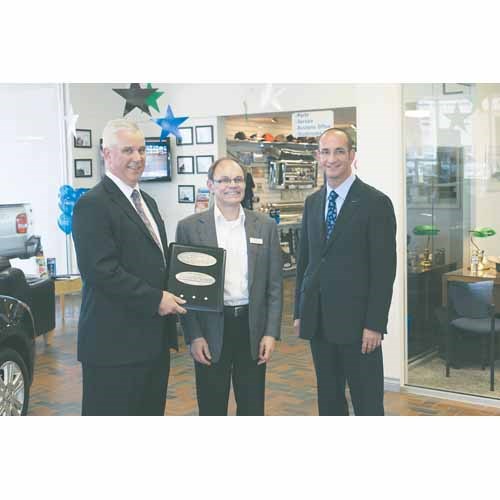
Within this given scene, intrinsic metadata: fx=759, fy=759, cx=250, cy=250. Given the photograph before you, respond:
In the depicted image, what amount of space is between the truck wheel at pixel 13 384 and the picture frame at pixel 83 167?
7.27 meters

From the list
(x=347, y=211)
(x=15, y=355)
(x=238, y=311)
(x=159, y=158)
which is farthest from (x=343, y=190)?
(x=159, y=158)

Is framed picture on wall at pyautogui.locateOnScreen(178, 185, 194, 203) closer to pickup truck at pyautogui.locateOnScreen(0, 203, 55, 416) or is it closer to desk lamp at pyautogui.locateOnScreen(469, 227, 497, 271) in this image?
pickup truck at pyautogui.locateOnScreen(0, 203, 55, 416)

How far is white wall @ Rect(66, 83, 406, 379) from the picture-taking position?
5684 millimetres

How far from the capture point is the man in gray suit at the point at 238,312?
12.0 ft

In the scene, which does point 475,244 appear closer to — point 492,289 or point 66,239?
point 492,289

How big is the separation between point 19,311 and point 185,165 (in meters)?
7.14

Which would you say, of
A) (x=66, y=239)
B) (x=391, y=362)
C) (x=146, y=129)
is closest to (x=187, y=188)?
(x=146, y=129)

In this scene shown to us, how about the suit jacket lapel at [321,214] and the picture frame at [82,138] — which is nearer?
the suit jacket lapel at [321,214]

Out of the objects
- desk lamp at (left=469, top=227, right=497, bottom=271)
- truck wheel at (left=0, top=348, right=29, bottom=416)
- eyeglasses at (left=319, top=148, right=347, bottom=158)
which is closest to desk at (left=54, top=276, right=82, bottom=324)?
truck wheel at (left=0, top=348, right=29, bottom=416)

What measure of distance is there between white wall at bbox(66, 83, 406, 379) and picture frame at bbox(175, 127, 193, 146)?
22 cm

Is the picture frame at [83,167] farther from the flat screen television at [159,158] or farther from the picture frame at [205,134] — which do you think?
the picture frame at [205,134]

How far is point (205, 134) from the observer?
36.5 feet

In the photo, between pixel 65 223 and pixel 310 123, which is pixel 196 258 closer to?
pixel 310 123

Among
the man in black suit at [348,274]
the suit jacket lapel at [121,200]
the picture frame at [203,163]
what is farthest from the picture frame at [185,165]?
the suit jacket lapel at [121,200]
